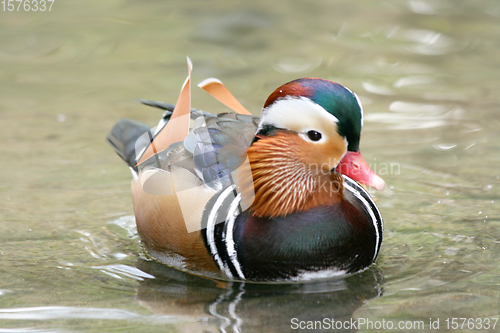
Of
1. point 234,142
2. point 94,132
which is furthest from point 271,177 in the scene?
point 94,132

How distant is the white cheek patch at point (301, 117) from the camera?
112 inches

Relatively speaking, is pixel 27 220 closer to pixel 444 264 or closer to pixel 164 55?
pixel 444 264

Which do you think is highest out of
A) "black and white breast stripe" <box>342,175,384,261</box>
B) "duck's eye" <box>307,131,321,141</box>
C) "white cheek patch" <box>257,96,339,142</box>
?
"white cheek patch" <box>257,96,339,142</box>

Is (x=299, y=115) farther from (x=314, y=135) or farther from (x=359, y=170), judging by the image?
(x=359, y=170)

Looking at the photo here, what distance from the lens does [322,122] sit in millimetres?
2877

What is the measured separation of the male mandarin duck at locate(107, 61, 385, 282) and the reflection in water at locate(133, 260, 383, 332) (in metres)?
0.06

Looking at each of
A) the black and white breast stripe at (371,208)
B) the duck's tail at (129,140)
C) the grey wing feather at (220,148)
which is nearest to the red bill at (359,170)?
the black and white breast stripe at (371,208)

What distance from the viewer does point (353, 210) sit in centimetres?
319

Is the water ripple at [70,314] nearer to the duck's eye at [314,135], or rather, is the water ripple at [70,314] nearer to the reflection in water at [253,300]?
the reflection in water at [253,300]

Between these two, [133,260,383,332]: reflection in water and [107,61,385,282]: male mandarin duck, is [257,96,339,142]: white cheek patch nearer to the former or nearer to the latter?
[107,61,385,282]: male mandarin duck

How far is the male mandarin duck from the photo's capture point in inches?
116

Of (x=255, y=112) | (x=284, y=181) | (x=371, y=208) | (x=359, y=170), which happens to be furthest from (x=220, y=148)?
(x=255, y=112)

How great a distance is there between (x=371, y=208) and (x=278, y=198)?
561mm

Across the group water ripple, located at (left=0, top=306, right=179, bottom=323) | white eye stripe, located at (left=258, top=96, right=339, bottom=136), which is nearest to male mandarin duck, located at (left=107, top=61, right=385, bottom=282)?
white eye stripe, located at (left=258, top=96, right=339, bottom=136)
